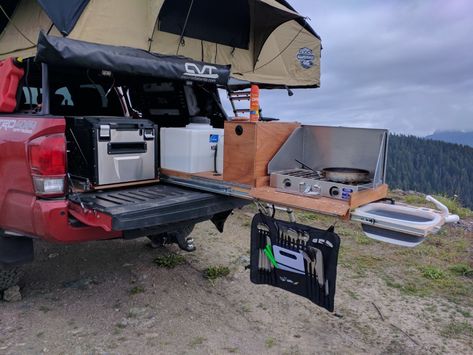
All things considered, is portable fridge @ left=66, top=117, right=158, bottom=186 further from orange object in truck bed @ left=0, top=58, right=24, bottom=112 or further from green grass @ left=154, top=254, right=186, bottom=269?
green grass @ left=154, top=254, right=186, bottom=269

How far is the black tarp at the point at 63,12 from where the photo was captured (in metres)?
3.72

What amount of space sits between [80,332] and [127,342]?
0.40 metres

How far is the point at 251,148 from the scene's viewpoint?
2.84 metres

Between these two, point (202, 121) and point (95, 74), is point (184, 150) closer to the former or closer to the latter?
point (202, 121)

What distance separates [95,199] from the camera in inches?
119

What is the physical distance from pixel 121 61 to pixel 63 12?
0.97m

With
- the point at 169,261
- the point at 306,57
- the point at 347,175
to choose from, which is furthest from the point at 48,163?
the point at 306,57

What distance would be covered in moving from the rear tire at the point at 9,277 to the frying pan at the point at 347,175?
2.65 m

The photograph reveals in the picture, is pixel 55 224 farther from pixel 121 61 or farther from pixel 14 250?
pixel 121 61

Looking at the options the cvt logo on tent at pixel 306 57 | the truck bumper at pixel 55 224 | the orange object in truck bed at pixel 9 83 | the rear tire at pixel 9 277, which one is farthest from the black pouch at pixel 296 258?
the cvt logo on tent at pixel 306 57

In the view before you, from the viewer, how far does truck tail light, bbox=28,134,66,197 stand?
281 cm

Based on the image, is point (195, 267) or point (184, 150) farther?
point (195, 267)

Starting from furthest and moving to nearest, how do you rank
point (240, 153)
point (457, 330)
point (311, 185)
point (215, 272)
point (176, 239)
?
point (176, 239)
point (215, 272)
point (457, 330)
point (240, 153)
point (311, 185)

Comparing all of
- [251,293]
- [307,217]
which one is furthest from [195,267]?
[307,217]
